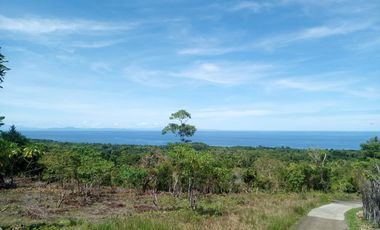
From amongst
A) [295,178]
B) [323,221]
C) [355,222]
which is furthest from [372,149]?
[323,221]

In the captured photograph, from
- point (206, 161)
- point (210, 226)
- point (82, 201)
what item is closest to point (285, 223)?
point (210, 226)

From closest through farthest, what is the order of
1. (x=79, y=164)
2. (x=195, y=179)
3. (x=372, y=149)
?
(x=195, y=179) < (x=79, y=164) < (x=372, y=149)

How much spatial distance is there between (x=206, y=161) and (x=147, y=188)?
20403 millimetres

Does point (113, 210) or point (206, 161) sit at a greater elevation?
point (206, 161)

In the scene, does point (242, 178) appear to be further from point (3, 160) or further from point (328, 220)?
point (3, 160)

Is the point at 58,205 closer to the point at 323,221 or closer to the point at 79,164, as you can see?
the point at 79,164

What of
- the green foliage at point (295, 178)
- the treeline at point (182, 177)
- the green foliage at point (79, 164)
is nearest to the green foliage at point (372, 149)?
the treeline at point (182, 177)

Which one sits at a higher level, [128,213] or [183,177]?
[183,177]

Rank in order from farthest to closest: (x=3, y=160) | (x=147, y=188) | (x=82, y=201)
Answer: (x=147, y=188) → (x=82, y=201) → (x=3, y=160)

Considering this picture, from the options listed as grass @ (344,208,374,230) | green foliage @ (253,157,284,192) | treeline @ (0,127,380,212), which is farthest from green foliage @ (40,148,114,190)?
green foliage @ (253,157,284,192)

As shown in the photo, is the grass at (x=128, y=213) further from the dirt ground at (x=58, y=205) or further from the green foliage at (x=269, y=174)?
the green foliage at (x=269, y=174)

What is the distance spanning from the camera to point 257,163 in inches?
1676

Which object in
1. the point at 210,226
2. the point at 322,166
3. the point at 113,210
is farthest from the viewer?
the point at 322,166

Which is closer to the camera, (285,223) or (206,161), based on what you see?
(285,223)
